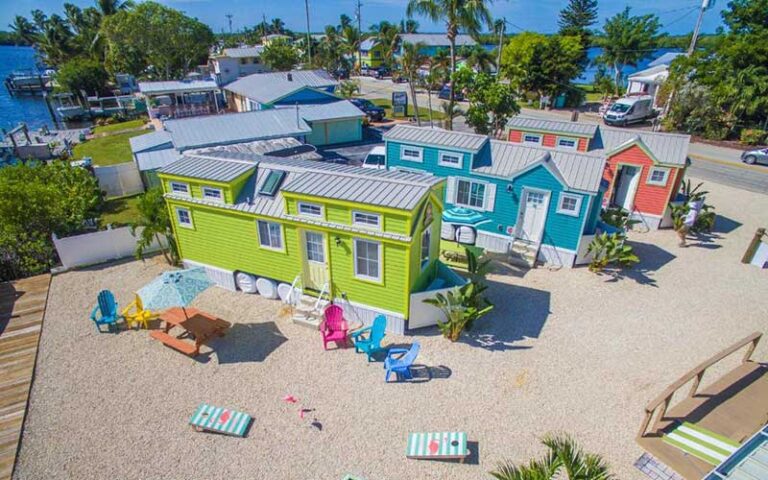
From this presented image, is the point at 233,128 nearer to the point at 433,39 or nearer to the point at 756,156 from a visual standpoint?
the point at 756,156

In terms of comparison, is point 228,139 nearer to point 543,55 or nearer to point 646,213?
point 646,213

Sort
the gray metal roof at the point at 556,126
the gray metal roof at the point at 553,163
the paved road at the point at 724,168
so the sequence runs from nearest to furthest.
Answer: the gray metal roof at the point at 553,163, the gray metal roof at the point at 556,126, the paved road at the point at 724,168

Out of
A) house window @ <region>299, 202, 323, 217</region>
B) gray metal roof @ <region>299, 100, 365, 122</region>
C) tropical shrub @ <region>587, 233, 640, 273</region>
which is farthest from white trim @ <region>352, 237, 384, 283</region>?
gray metal roof @ <region>299, 100, 365, 122</region>

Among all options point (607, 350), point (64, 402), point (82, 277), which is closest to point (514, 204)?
point (607, 350)

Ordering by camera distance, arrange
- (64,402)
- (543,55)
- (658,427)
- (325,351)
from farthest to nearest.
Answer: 1. (543,55)
2. (325,351)
3. (64,402)
4. (658,427)

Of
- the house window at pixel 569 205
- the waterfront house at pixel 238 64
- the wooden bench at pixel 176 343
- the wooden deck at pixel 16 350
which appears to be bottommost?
the wooden deck at pixel 16 350

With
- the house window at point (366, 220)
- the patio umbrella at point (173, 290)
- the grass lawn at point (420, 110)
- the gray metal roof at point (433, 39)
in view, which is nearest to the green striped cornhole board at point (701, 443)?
the house window at point (366, 220)

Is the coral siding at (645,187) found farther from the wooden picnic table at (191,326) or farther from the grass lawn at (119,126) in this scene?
the grass lawn at (119,126)
